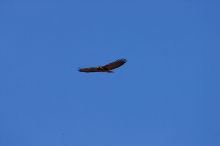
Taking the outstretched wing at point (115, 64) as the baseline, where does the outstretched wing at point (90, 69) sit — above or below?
above

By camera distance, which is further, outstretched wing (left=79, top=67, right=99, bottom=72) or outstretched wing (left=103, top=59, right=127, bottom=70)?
outstretched wing (left=79, top=67, right=99, bottom=72)

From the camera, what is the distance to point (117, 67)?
45094 mm

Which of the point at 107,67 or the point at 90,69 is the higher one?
the point at 90,69

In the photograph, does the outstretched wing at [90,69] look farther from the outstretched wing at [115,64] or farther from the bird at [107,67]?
the outstretched wing at [115,64]

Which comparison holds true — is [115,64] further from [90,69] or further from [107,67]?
[90,69]

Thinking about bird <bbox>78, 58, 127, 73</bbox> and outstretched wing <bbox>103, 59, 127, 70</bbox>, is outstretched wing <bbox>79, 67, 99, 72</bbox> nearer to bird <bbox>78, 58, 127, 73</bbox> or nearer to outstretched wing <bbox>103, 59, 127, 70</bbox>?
bird <bbox>78, 58, 127, 73</bbox>

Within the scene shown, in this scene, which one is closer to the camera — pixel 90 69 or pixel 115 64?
pixel 115 64

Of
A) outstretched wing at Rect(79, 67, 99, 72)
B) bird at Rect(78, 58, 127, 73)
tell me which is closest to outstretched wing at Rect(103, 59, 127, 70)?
bird at Rect(78, 58, 127, 73)

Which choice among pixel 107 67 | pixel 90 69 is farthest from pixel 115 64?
pixel 90 69

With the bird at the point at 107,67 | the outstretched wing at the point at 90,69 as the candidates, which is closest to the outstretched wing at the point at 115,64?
the bird at the point at 107,67

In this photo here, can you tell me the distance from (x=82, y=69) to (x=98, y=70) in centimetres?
132

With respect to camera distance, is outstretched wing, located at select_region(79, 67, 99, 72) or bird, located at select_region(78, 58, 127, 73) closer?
bird, located at select_region(78, 58, 127, 73)

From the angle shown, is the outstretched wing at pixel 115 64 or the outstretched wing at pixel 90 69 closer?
the outstretched wing at pixel 115 64

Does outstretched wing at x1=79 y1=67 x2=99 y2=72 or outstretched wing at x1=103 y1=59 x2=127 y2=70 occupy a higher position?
outstretched wing at x1=79 y1=67 x2=99 y2=72
